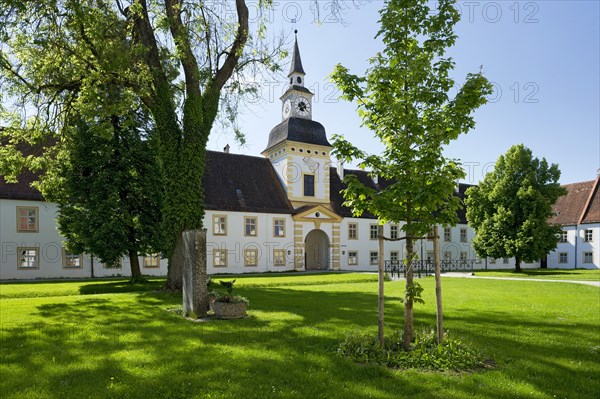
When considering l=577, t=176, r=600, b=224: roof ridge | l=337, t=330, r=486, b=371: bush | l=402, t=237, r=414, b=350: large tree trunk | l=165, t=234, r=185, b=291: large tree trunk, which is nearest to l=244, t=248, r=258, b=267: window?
l=165, t=234, r=185, b=291: large tree trunk

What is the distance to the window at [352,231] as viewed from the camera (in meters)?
36.9

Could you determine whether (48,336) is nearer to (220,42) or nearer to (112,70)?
(112,70)

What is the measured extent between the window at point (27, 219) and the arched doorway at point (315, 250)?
67.3 feet

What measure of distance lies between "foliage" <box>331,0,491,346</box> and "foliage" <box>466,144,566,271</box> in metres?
28.1

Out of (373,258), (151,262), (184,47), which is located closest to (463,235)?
(373,258)

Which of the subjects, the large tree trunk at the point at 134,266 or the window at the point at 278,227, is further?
the window at the point at 278,227

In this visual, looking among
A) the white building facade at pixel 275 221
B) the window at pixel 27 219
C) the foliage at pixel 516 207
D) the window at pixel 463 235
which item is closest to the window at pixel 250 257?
the white building facade at pixel 275 221

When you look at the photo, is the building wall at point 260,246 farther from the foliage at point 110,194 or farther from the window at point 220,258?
the foliage at point 110,194

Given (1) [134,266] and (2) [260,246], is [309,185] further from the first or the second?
(1) [134,266]

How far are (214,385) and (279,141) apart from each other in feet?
100

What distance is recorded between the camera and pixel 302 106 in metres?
35.9

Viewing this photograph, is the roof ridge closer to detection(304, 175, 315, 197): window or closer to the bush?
detection(304, 175, 315, 197): window

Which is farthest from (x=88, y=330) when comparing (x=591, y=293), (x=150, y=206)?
(x=591, y=293)

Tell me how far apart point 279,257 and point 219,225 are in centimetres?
566
